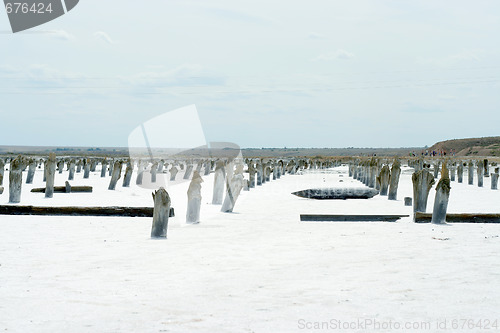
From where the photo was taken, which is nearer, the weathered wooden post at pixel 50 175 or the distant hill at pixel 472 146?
the weathered wooden post at pixel 50 175

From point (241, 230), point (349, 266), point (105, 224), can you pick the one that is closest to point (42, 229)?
point (105, 224)

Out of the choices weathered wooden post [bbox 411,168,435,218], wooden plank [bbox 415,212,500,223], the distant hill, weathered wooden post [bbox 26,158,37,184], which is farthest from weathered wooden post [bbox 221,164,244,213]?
the distant hill

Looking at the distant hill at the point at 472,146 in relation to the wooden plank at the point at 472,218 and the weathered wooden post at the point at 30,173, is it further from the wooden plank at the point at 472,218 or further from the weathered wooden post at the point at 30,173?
the wooden plank at the point at 472,218

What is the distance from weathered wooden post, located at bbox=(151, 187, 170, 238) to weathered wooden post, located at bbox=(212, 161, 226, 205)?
8.35 meters

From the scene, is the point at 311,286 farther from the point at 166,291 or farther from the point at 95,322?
the point at 95,322

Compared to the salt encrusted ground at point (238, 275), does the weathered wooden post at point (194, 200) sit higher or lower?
higher

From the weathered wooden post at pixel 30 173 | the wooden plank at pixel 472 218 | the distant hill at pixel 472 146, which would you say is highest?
the distant hill at pixel 472 146

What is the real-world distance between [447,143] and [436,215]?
152 meters

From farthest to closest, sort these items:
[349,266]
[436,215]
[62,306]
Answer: [436,215] < [349,266] < [62,306]

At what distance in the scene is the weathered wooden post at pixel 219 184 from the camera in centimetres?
2061

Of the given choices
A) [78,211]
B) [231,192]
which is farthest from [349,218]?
[78,211]

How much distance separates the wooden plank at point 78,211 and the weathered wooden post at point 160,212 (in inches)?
141

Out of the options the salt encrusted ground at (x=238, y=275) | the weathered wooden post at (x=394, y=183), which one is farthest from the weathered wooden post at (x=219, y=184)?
the weathered wooden post at (x=394, y=183)

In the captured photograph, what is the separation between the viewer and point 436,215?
14016 millimetres
